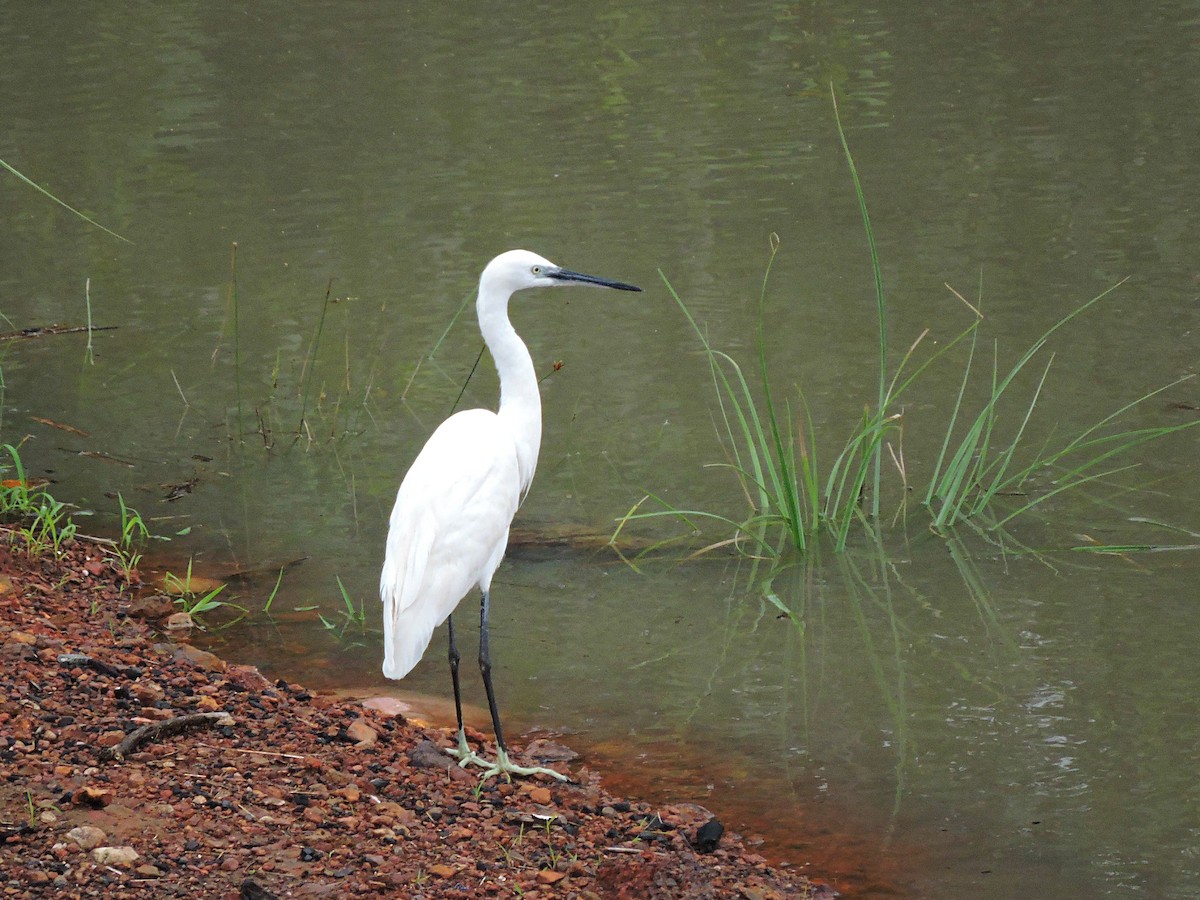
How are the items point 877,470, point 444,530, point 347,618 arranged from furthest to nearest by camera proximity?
point 877,470, point 347,618, point 444,530

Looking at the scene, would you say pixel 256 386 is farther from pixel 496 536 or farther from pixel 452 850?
pixel 452 850

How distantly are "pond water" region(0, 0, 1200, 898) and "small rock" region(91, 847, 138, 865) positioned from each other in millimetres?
1539

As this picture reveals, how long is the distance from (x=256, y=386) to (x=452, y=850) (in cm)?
446

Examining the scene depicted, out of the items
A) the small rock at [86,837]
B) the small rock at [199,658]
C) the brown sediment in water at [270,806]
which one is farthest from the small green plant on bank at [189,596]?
the small rock at [86,837]

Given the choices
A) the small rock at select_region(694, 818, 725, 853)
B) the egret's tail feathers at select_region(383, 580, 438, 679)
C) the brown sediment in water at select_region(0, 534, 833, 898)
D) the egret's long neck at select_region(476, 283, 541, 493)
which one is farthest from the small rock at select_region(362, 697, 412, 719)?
the small rock at select_region(694, 818, 725, 853)

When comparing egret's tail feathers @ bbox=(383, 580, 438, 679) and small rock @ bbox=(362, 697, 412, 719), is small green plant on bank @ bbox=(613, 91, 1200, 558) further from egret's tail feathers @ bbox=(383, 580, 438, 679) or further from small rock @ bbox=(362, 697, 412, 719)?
egret's tail feathers @ bbox=(383, 580, 438, 679)

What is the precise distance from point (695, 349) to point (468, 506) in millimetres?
3385

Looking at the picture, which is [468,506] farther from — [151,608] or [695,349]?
[695,349]

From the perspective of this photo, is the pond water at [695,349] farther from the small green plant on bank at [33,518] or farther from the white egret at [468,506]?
the white egret at [468,506]

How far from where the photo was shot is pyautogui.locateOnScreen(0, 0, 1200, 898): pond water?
A: 410cm

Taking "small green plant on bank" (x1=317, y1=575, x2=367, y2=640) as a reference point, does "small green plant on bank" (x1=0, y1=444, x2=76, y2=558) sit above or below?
above

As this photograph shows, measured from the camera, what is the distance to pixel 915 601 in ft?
16.1

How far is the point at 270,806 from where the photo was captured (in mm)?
3271

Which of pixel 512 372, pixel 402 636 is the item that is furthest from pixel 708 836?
pixel 512 372
